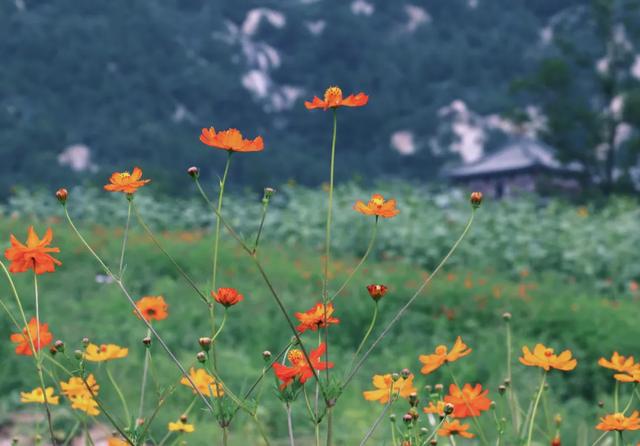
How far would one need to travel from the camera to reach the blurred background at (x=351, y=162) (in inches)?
183

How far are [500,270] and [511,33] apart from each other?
1867 cm

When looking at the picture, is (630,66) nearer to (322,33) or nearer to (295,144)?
(295,144)

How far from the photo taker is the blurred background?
464cm

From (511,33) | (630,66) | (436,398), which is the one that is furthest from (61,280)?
(511,33)

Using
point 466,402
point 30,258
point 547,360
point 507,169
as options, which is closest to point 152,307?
point 30,258

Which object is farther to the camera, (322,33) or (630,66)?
(322,33)

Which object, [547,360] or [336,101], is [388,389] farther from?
[336,101]

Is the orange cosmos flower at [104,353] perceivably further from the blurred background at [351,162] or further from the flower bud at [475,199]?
the flower bud at [475,199]

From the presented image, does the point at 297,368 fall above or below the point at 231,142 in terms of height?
below

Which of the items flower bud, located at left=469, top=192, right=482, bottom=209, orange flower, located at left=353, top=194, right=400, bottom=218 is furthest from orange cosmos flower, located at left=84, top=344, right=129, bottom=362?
flower bud, located at left=469, top=192, right=482, bottom=209

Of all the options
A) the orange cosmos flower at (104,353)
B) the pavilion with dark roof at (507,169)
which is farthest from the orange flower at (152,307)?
the pavilion with dark roof at (507,169)

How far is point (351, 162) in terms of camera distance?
21.3 meters

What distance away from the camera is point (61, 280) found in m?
5.54

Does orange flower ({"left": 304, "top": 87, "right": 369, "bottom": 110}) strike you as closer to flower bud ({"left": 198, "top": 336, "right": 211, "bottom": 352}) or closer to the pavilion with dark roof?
flower bud ({"left": 198, "top": 336, "right": 211, "bottom": 352})
